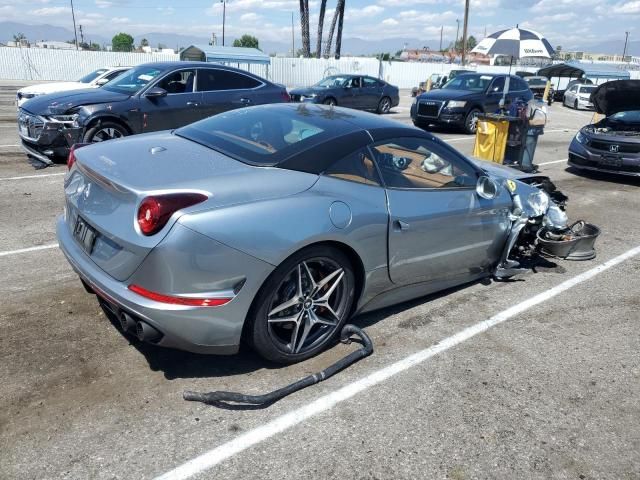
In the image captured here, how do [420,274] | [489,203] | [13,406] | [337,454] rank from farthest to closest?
[489,203]
[420,274]
[13,406]
[337,454]

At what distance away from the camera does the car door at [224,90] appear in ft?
31.7

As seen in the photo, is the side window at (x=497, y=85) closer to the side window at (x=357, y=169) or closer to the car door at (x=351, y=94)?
the car door at (x=351, y=94)

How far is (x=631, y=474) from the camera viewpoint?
105 inches

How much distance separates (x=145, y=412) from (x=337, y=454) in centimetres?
102

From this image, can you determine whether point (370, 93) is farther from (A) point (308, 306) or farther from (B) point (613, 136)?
Result: (A) point (308, 306)

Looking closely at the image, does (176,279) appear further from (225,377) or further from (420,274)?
(420,274)

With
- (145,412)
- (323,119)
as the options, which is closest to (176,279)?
(145,412)

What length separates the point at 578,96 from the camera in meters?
29.5

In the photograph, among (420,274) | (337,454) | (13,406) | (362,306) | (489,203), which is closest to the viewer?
(337,454)

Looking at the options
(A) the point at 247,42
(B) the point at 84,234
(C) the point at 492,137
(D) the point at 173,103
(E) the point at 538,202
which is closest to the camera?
(B) the point at 84,234

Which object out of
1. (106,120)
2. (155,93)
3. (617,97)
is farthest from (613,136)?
(106,120)

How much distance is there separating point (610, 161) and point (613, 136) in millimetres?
454

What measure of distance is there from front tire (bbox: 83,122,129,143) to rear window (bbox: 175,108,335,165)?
4.91 meters

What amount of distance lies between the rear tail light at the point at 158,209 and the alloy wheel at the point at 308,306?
707 mm
